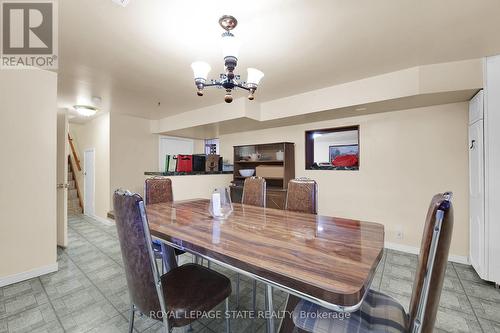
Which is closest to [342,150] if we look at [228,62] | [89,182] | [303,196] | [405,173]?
[405,173]

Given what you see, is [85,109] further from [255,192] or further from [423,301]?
[423,301]

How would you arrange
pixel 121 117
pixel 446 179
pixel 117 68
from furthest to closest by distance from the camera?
pixel 121 117, pixel 446 179, pixel 117 68

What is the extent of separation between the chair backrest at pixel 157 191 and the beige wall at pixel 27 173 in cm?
106

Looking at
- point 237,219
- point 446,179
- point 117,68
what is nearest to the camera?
point 237,219

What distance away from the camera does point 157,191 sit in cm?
266

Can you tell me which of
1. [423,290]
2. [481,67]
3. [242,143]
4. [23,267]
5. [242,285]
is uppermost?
[481,67]

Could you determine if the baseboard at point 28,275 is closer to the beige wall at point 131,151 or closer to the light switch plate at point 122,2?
the beige wall at point 131,151

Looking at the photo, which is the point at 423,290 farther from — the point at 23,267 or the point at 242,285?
the point at 23,267

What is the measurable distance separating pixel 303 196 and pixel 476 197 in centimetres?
194

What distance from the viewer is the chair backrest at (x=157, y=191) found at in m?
2.58

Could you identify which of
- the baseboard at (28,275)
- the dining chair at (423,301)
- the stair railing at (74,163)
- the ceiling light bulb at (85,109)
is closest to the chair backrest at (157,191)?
the baseboard at (28,275)

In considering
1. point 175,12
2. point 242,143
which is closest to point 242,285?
point 175,12

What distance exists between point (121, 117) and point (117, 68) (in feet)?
7.84

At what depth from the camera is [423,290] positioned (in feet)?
2.45
